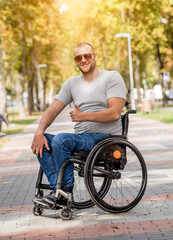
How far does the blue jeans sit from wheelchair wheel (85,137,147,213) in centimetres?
15

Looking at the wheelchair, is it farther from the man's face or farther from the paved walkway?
the man's face

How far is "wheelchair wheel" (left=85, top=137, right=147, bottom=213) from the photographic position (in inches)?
204

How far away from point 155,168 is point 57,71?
49.6 metres

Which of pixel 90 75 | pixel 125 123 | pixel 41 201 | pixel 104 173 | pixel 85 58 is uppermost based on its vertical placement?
pixel 85 58

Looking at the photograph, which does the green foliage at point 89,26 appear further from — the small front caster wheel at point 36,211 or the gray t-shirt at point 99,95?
the small front caster wheel at point 36,211

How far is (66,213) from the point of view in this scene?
5285 mm

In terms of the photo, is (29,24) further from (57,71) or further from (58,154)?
(58,154)

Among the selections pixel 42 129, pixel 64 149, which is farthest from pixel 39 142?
pixel 64 149

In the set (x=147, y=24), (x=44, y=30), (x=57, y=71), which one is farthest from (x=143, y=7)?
(x=57, y=71)

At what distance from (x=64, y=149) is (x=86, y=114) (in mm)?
392

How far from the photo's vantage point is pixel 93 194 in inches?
204

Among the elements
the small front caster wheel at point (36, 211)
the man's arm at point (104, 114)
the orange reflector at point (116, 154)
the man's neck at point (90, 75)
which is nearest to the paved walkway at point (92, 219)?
the small front caster wheel at point (36, 211)

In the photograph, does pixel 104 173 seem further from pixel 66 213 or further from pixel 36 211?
pixel 36 211

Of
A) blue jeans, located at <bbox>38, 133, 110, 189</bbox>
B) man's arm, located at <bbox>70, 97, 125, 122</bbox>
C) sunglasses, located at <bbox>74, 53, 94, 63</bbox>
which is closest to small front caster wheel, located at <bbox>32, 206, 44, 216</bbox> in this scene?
blue jeans, located at <bbox>38, 133, 110, 189</bbox>
